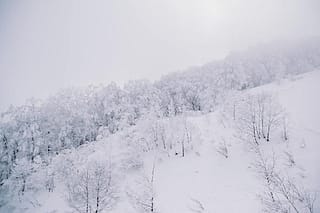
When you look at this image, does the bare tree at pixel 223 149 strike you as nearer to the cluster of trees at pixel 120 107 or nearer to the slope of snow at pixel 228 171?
the slope of snow at pixel 228 171

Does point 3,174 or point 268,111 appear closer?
point 268,111

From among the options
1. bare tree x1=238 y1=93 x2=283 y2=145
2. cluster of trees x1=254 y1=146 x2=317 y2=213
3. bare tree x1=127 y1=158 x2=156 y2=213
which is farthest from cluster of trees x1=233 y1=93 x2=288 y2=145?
bare tree x1=127 y1=158 x2=156 y2=213

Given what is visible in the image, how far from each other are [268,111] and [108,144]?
2907 centimetres

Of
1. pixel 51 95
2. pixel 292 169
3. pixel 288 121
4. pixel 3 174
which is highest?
pixel 51 95

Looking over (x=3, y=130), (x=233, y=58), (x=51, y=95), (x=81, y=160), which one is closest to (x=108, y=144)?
(x=81, y=160)

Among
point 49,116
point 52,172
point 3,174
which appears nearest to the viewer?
point 52,172

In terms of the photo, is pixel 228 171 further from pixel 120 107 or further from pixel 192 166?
pixel 120 107

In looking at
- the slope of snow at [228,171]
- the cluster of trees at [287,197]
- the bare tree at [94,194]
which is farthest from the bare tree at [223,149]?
the bare tree at [94,194]

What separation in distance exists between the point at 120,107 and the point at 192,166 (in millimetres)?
32582

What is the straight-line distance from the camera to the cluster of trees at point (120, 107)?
4482 cm

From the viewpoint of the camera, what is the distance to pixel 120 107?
57.9m

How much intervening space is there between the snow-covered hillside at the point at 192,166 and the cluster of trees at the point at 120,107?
2.32 meters

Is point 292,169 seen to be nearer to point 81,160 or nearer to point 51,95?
point 81,160

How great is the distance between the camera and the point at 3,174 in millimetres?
41156
